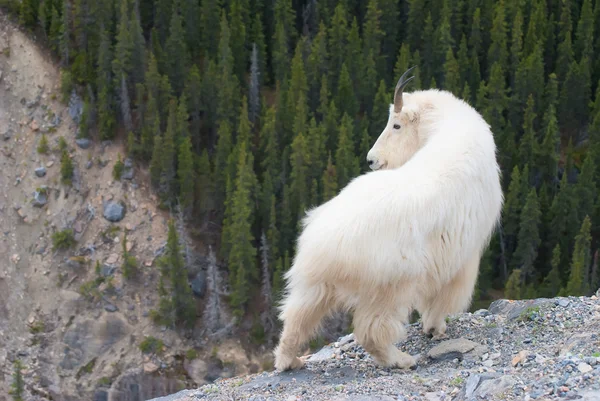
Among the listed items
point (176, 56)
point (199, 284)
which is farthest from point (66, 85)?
point (199, 284)

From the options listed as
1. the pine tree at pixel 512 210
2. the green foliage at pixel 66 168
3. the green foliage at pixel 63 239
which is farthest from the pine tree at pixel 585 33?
the green foliage at pixel 63 239

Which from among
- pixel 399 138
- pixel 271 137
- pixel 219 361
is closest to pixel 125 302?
pixel 219 361

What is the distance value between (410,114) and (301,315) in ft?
11.3

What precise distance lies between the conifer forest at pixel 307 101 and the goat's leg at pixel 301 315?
1532 inches

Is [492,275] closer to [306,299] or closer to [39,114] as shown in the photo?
[39,114]

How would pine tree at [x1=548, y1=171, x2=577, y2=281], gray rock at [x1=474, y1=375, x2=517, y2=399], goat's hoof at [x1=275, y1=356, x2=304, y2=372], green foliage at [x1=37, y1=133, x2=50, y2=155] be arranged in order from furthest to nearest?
1. green foliage at [x1=37, y1=133, x2=50, y2=155]
2. pine tree at [x1=548, y1=171, x2=577, y2=281]
3. goat's hoof at [x1=275, y1=356, x2=304, y2=372]
4. gray rock at [x1=474, y1=375, x2=517, y2=399]

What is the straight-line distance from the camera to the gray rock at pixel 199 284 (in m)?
56.0

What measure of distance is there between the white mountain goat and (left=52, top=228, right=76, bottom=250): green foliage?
46.2m

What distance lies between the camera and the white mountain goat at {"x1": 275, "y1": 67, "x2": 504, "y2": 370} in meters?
10.0

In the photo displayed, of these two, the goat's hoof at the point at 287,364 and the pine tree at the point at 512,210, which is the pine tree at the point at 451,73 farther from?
the goat's hoof at the point at 287,364

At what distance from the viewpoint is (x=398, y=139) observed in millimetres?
12289

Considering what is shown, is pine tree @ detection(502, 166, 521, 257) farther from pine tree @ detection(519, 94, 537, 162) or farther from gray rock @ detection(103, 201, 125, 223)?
gray rock @ detection(103, 201, 125, 223)

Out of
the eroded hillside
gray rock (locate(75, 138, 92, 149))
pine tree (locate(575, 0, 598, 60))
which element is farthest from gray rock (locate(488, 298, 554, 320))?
pine tree (locate(575, 0, 598, 60))

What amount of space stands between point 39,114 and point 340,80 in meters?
21.4
